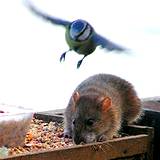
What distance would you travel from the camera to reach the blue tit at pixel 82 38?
8.97 ft

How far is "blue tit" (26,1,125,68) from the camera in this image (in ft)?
8.97

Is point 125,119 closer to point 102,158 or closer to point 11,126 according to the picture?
point 102,158

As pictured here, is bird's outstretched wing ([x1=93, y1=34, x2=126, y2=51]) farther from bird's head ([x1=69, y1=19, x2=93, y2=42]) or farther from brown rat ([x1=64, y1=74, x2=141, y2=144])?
brown rat ([x1=64, y1=74, x2=141, y2=144])

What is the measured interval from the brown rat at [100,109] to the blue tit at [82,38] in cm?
43

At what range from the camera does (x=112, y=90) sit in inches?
90.6

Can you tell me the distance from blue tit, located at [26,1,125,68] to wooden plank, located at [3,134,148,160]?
36.3 inches

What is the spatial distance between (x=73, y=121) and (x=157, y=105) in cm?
63

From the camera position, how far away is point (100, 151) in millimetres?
1789

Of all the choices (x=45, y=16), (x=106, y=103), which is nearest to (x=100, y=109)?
(x=106, y=103)

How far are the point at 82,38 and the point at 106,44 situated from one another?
167 millimetres

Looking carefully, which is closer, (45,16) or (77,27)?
(45,16)

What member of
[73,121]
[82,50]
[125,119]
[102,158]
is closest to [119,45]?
[82,50]

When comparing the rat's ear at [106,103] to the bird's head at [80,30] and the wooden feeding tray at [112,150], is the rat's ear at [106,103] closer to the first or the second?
the wooden feeding tray at [112,150]

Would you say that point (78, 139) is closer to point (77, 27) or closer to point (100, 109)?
point (100, 109)
